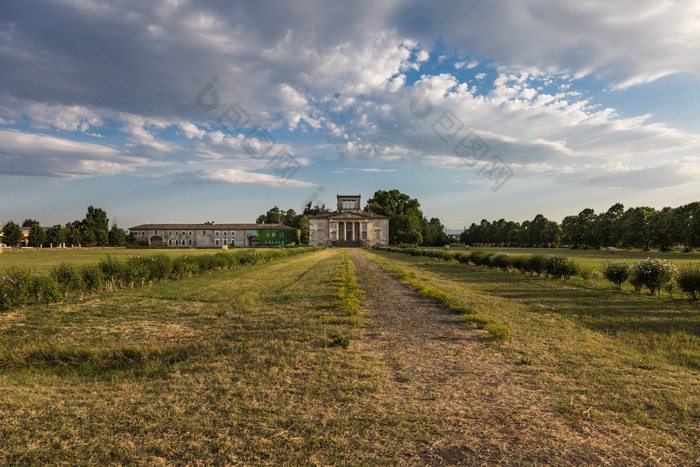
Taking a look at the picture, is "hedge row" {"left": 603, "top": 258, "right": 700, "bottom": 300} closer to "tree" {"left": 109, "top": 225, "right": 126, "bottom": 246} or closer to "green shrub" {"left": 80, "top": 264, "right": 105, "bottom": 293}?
"green shrub" {"left": 80, "top": 264, "right": 105, "bottom": 293}

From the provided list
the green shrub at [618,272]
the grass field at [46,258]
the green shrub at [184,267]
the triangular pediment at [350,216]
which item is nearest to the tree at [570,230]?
the triangular pediment at [350,216]

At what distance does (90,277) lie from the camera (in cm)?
1266

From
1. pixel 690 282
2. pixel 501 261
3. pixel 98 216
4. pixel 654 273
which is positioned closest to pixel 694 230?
pixel 501 261

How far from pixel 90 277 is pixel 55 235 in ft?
287

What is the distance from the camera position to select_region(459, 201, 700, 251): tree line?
43656 millimetres

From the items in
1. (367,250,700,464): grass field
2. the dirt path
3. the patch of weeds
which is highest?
the patch of weeds

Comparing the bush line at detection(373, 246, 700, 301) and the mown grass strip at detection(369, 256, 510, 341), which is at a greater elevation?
the bush line at detection(373, 246, 700, 301)

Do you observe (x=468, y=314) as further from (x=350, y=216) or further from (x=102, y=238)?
(x=102, y=238)

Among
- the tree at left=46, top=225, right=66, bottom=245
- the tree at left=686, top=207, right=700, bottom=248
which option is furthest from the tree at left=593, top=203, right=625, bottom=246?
the tree at left=46, top=225, right=66, bottom=245

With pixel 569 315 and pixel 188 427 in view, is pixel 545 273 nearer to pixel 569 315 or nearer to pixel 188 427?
pixel 569 315

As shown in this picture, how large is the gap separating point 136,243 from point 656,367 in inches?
4221

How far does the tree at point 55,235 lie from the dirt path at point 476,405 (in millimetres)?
97940

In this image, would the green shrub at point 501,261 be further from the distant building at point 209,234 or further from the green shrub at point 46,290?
the distant building at point 209,234

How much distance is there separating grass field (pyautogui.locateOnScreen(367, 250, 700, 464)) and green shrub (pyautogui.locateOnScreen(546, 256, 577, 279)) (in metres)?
5.07
